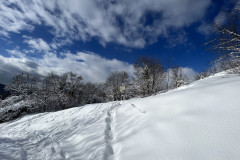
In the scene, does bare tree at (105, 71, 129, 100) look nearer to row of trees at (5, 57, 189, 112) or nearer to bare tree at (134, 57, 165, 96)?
row of trees at (5, 57, 189, 112)

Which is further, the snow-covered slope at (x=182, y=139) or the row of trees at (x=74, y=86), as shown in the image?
the row of trees at (x=74, y=86)

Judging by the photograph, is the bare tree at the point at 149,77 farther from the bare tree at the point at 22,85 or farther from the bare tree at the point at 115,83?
the bare tree at the point at 22,85

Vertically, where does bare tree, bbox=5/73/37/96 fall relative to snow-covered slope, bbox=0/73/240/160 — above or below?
above

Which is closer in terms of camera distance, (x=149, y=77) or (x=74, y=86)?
(x=149, y=77)

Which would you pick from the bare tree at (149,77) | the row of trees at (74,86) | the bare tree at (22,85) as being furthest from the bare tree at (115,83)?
the bare tree at (22,85)

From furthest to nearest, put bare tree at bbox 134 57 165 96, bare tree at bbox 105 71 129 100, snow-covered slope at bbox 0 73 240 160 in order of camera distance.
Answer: bare tree at bbox 105 71 129 100, bare tree at bbox 134 57 165 96, snow-covered slope at bbox 0 73 240 160

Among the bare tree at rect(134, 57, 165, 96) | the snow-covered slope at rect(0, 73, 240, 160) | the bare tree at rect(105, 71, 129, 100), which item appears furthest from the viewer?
the bare tree at rect(105, 71, 129, 100)

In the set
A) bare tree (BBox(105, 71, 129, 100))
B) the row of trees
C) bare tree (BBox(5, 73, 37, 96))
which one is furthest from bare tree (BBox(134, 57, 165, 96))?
bare tree (BBox(5, 73, 37, 96))

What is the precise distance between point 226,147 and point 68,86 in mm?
31437

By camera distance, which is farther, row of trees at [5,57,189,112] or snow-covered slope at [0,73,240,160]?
row of trees at [5,57,189,112]

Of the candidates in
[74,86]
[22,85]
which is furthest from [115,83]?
[22,85]

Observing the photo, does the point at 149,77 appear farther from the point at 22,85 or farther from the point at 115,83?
the point at 22,85

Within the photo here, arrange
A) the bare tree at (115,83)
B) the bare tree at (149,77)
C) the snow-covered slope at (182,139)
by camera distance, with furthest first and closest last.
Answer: the bare tree at (115,83) → the bare tree at (149,77) → the snow-covered slope at (182,139)

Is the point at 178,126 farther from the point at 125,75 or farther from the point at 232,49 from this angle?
the point at 125,75
